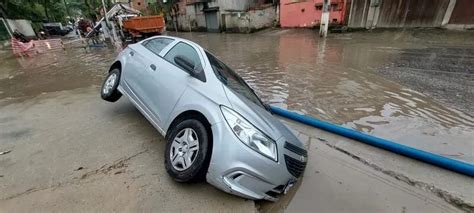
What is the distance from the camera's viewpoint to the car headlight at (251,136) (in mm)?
2227

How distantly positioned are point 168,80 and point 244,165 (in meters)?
1.59

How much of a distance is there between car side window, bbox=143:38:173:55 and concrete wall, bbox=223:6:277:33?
70.8 feet

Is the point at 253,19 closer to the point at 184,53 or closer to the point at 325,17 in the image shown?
the point at 325,17

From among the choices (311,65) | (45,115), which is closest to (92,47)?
(45,115)

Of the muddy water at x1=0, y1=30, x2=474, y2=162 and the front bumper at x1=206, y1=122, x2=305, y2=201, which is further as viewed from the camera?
the muddy water at x1=0, y1=30, x2=474, y2=162

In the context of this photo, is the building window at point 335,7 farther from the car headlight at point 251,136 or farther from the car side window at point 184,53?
the car headlight at point 251,136

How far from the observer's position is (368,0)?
1748 centimetres

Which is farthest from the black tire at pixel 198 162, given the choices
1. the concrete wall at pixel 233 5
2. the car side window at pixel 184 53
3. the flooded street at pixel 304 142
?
the concrete wall at pixel 233 5

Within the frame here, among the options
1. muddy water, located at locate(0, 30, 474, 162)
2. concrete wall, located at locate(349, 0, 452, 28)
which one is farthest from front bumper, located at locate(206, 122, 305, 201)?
concrete wall, located at locate(349, 0, 452, 28)

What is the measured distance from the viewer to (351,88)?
20.3ft

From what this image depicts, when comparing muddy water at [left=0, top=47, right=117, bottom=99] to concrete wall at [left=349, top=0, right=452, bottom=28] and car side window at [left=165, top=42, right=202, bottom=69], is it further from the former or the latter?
concrete wall at [left=349, top=0, right=452, bottom=28]

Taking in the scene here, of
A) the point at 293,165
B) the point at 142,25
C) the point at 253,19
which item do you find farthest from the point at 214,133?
the point at 253,19

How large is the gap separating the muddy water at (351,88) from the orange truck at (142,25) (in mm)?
5387

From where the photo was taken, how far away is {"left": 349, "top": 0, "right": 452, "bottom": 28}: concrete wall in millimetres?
14719
